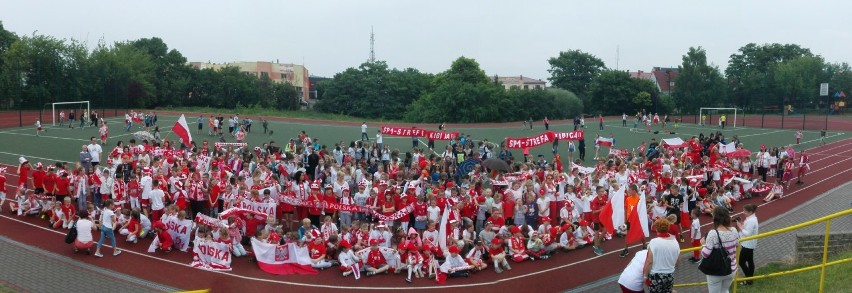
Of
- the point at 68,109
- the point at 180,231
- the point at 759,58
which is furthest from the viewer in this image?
the point at 759,58

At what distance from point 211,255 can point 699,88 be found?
70.4 meters

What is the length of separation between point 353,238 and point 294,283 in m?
1.81

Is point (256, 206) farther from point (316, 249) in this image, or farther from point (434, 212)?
point (434, 212)

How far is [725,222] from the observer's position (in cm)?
830

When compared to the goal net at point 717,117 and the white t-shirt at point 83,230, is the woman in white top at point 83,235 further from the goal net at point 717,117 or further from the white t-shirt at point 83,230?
the goal net at point 717,117

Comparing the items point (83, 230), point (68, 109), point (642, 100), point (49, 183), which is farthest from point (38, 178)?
point (642, 100)

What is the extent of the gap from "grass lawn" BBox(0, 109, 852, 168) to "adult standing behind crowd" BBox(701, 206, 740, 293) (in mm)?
25255

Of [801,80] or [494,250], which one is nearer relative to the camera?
[494,250]

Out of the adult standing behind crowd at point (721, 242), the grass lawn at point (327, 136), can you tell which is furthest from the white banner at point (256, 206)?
the grass lawn at point (327, 136)

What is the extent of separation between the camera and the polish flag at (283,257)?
14.7m

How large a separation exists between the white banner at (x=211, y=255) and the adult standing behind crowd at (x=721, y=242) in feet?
33.2

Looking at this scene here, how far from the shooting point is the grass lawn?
34.0m

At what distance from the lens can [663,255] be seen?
766 centimetres

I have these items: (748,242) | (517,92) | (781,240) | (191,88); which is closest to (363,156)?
(781,240)
